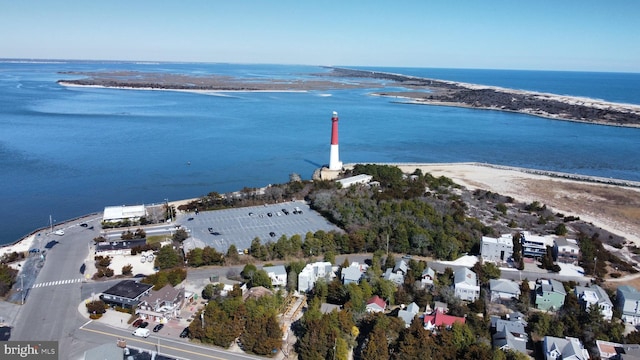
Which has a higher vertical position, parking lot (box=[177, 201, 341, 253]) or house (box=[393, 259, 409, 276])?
house (box=[393, 259, 409, 276])

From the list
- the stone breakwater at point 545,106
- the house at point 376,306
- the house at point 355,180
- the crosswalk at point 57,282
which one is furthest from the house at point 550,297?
the stone breakwater at point 545,106

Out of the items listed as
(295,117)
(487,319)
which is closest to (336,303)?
(487,319)

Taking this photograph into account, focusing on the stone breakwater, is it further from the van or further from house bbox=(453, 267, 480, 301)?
the van

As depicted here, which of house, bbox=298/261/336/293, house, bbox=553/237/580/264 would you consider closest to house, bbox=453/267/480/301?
house, bbox=298/261/336/293

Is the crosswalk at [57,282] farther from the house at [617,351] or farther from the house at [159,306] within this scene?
the house at [617,351]

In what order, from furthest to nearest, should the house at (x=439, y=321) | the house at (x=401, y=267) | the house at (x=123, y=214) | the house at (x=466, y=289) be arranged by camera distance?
the house at (x=123, y=214) → the house at (x=401, y=267) → the house at (x=466, y=289) → the house at (x=439, y=321)

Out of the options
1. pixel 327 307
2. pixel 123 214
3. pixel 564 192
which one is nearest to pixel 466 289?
pixel 327 307

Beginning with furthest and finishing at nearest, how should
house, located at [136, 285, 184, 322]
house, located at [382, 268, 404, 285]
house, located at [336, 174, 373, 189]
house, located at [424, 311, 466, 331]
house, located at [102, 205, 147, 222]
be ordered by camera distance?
house, located at [336, 174, 373, 189] → house, located at [102, 205, 147, 222] → house, located at [382, 268, 404, 285] → house, located at [136, 285, 184, 322] → house, located at [424, 311, 466, 331]

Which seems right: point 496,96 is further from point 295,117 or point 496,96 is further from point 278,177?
point 278,177
